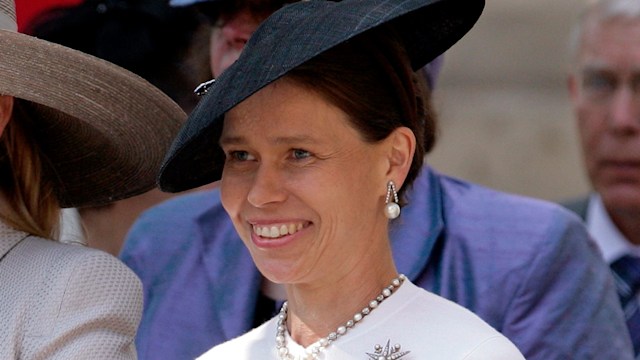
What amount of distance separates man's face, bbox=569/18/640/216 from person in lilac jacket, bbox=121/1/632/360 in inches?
34.1

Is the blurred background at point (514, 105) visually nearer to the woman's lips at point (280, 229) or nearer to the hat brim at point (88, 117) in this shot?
the hat brim at point (88, 117)

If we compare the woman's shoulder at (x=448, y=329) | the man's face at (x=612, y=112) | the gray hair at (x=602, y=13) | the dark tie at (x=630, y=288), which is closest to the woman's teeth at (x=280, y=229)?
the woman's shoulder at (x=448, y=329)

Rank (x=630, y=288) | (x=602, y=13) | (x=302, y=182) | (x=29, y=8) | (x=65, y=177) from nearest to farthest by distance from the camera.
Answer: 1. (x=302, y=182)
2. (x=65, y=177)
3. (x=630, y=288)
4. (x=602, y=13)
5. (x=29, y=8)

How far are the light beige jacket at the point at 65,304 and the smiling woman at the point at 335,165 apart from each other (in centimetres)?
23

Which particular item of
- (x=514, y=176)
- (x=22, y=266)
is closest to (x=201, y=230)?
(x=22, y=266)

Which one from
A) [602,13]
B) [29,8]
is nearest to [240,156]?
[602,13]

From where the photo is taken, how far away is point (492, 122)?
7.76 metres

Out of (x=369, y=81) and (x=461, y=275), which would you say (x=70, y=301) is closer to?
(x=369, y=81)

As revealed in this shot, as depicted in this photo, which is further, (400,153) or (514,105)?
(514,105)

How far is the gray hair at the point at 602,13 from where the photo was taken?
16.0ft

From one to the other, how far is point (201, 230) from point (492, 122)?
3.76m

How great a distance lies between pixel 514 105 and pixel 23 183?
15.2 ft

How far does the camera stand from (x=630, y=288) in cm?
454

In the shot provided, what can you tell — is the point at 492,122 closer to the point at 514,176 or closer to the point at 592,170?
the point at 514,176
